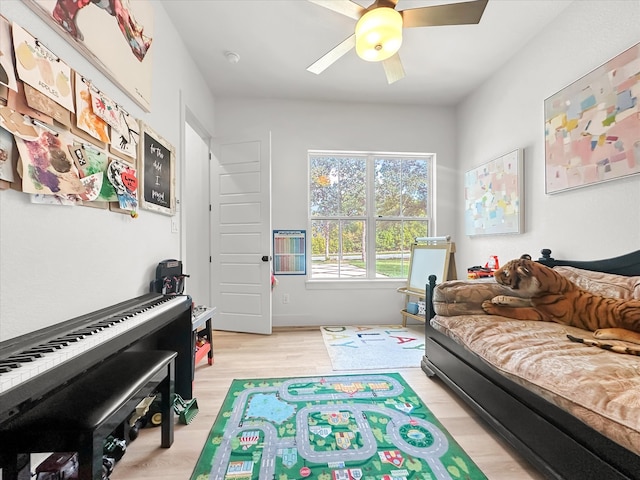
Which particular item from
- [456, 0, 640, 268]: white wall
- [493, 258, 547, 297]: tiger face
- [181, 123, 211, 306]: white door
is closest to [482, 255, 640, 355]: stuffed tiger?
[493, 258, 547, 297]: tiger face

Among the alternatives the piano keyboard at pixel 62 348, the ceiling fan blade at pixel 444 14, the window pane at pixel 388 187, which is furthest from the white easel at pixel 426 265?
the piano keyboard at pixel 62 348

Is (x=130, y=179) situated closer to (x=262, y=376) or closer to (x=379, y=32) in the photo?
(x=262, y=376)

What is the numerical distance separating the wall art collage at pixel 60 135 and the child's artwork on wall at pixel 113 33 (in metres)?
0.13

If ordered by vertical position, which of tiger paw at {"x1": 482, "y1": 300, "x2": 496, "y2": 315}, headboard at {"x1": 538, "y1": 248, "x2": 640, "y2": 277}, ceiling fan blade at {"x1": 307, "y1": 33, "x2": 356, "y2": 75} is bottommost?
tiger paw at {"x1": 482, "y1": 300, "x2": 496, "y2": 315}

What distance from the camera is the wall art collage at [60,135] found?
96cm

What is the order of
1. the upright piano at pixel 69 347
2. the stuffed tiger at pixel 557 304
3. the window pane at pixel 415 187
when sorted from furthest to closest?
the window pane at pixel 415 187 < the stuffed tiger at pixel 557 304 < the upright piano at pixel 69 347

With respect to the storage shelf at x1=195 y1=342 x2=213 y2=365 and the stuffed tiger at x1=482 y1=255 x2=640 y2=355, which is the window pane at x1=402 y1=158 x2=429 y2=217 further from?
the storage shelf at x1=195 y1=342 x2=213 y2=365

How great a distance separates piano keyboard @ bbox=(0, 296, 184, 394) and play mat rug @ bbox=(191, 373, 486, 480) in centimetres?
73

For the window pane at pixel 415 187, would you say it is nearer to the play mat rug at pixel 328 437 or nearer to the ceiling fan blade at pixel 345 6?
the ceiling fan blade at pixel 345 6

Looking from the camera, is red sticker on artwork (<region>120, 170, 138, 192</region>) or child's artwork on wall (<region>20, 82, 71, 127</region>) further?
red sticker on artwork (<region>120, 170, 138, 192</region>)

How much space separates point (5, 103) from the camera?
0.93 metres

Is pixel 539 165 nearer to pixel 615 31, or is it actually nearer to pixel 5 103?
pixel 615 31

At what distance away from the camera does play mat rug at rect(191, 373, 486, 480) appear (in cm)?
125

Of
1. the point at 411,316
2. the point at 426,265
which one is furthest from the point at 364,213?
the point at 411,316
